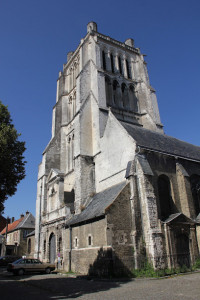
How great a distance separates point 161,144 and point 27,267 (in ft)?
44.3

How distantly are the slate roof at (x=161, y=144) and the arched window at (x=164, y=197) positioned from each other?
2.20 m

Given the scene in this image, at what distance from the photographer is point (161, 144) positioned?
18375 millimetres

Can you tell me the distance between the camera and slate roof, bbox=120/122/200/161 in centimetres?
1703

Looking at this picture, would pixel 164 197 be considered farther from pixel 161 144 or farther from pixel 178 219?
pixel 161 144

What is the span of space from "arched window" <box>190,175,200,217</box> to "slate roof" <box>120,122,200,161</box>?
1.74 m

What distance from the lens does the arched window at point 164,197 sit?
48.7 feet

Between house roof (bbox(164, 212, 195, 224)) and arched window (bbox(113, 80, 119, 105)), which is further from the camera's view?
arched window (bbox(113, 80, 119, 105))

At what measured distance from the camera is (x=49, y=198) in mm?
22500

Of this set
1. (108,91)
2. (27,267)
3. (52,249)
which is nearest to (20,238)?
(52,249)

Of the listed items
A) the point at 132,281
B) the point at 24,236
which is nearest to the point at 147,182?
the point at 132,281

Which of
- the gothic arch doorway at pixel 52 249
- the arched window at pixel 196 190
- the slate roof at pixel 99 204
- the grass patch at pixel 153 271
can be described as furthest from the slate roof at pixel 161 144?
the gothic arch doorway at pixel 52 249

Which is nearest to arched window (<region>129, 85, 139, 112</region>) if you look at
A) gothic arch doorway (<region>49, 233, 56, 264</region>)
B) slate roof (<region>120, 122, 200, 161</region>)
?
slate roof (<region>120, 122, 200, 161</region>)

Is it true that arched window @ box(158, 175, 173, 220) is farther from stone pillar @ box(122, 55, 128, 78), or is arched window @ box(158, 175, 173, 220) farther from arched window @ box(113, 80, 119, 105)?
stone pillar @ box(122, 55, 128, 78)

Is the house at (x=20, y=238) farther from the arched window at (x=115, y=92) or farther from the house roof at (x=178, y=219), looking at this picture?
the house roof at (x=178, y=219)
